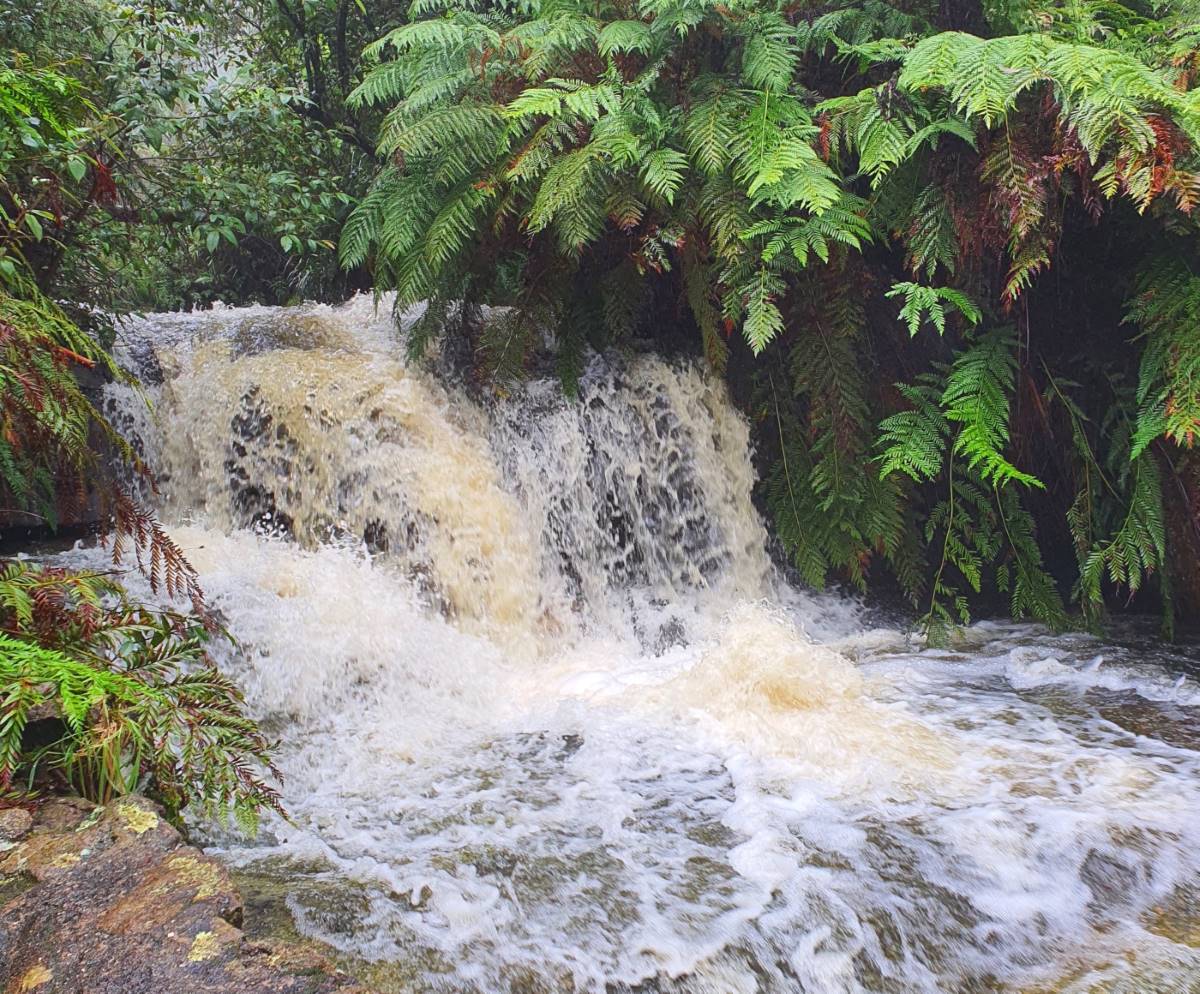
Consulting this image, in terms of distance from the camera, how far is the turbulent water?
2145 mm

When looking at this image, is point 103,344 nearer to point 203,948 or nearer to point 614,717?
point 614,717

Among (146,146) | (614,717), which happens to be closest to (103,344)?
(146,146)

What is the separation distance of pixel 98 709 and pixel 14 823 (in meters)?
0.27

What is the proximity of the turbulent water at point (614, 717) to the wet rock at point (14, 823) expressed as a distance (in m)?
0.70

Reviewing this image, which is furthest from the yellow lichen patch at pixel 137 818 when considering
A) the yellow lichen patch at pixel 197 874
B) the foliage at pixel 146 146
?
the foliage at pixel 146 146

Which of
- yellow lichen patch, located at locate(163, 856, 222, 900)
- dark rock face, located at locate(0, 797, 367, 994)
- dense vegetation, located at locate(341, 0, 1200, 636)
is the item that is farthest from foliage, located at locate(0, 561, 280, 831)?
dense vegetation, located at locate(341, 0, 1200, 636)

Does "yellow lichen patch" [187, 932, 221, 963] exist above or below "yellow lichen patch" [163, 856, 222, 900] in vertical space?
below

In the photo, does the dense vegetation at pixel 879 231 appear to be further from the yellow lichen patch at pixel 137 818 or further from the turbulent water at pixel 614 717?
the yellow lichen patch at pixel 137 818

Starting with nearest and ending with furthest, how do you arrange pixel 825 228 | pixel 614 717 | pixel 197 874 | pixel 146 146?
1. pixel 197 874
2. pixel 614 717
3. pixel 825 228
4. pixel 146 146

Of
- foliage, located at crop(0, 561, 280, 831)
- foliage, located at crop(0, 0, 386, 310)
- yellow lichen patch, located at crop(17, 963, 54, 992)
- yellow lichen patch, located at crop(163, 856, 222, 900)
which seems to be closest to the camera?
yellow lichen patch, located at crop(17, 963, 54, 992)

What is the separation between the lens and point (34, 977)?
1.36 m

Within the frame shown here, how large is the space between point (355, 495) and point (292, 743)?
4.94ft

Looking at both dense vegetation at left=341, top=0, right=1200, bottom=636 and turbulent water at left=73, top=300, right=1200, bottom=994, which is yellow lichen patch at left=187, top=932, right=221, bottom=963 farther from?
dense vegetation at left=341, top=0, right=1200, bottom=636

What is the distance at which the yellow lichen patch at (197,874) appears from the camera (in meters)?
1.55
